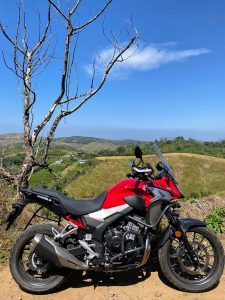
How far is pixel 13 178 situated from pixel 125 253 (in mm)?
3086

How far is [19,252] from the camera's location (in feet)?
15.3

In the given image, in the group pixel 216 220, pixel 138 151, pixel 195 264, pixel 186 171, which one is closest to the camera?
pixel 138 151

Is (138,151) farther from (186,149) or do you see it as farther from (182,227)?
(186,149)


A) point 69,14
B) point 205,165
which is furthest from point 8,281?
point 205,165

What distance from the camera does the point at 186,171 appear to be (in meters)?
76.1

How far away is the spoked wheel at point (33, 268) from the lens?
4621 millimetres

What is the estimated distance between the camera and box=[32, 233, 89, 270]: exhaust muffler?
4480 mm

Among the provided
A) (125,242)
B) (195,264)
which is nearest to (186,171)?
(195,264)

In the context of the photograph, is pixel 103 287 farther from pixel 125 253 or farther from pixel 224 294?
pixel 224 294

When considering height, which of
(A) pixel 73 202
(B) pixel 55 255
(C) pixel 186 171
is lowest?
(C) pixel 186 171

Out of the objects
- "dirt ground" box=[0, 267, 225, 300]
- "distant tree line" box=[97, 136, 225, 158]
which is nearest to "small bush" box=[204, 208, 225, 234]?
"dirt ground" box=[0, 267, 225, 300]

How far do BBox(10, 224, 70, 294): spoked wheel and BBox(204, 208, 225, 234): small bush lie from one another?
3.30m

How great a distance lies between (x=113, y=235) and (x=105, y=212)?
0.31 m

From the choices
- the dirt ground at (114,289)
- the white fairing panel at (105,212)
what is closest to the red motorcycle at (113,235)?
the white fairing panel at (105,212)
